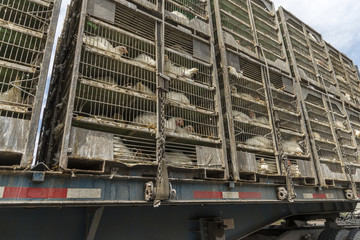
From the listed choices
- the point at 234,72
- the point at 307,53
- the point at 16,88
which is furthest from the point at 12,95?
the point at 307,53

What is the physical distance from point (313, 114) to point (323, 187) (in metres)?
3.03

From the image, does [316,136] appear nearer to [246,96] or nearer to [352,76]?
[246,96]

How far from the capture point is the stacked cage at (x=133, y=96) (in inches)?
168

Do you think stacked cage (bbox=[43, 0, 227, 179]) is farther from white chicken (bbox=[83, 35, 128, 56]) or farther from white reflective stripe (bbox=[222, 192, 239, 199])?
white reflective stripe (bbox=[222, 192, 239, 199])

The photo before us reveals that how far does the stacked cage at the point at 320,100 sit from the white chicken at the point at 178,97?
5086 millimetres

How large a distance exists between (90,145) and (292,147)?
20.4 feet

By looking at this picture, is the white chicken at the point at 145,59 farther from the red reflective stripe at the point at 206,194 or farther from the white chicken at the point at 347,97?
the white chicken at the point at 347,97

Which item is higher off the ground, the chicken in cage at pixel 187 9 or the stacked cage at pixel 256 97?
the chicken in cage at pixel 187 9

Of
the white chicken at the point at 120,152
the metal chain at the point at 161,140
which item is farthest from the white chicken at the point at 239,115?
the white chicken at the point at 120,152

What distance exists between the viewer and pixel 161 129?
4902 mm

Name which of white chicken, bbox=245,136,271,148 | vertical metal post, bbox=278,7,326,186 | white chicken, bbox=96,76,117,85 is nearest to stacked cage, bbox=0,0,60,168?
white chicken, bbox=96,76,117,85

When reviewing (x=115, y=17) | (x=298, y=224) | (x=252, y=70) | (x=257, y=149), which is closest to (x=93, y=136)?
(x=115, y=17)

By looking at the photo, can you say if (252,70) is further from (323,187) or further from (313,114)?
(323,187)

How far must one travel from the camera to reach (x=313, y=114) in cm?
956
